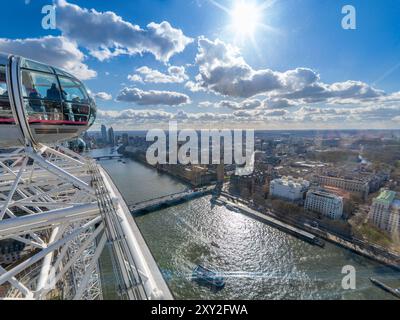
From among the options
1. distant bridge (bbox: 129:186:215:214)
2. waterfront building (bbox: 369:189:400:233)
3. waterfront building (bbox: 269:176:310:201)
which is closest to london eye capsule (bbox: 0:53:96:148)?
distant bridge (bbox: 129:186:215:214)

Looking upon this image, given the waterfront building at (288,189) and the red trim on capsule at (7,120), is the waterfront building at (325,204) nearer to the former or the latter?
the waterfront building at (288,189)

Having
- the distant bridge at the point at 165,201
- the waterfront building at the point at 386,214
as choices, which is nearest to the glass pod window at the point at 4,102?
the distant bridge at the point at 165,201

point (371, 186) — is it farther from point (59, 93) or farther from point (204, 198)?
point (59, 93)

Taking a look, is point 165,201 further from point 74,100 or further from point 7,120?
point 7,120

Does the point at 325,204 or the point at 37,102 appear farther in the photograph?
the point at 325,204

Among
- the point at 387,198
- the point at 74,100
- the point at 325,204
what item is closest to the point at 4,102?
the point at 74,100

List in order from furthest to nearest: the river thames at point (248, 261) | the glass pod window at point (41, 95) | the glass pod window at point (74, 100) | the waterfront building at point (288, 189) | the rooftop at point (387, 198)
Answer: the waterfront building at point (288, 189) → the rooftop at point (387, 198) → the river thames at point (248, 261) → the glass pod window at point (74, 100) → the glass pod window at point (41, 95)

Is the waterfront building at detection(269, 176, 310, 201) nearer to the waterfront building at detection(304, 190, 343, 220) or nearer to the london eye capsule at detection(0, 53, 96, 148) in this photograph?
the waterfront building at detection(304, 190, 343, 220)
